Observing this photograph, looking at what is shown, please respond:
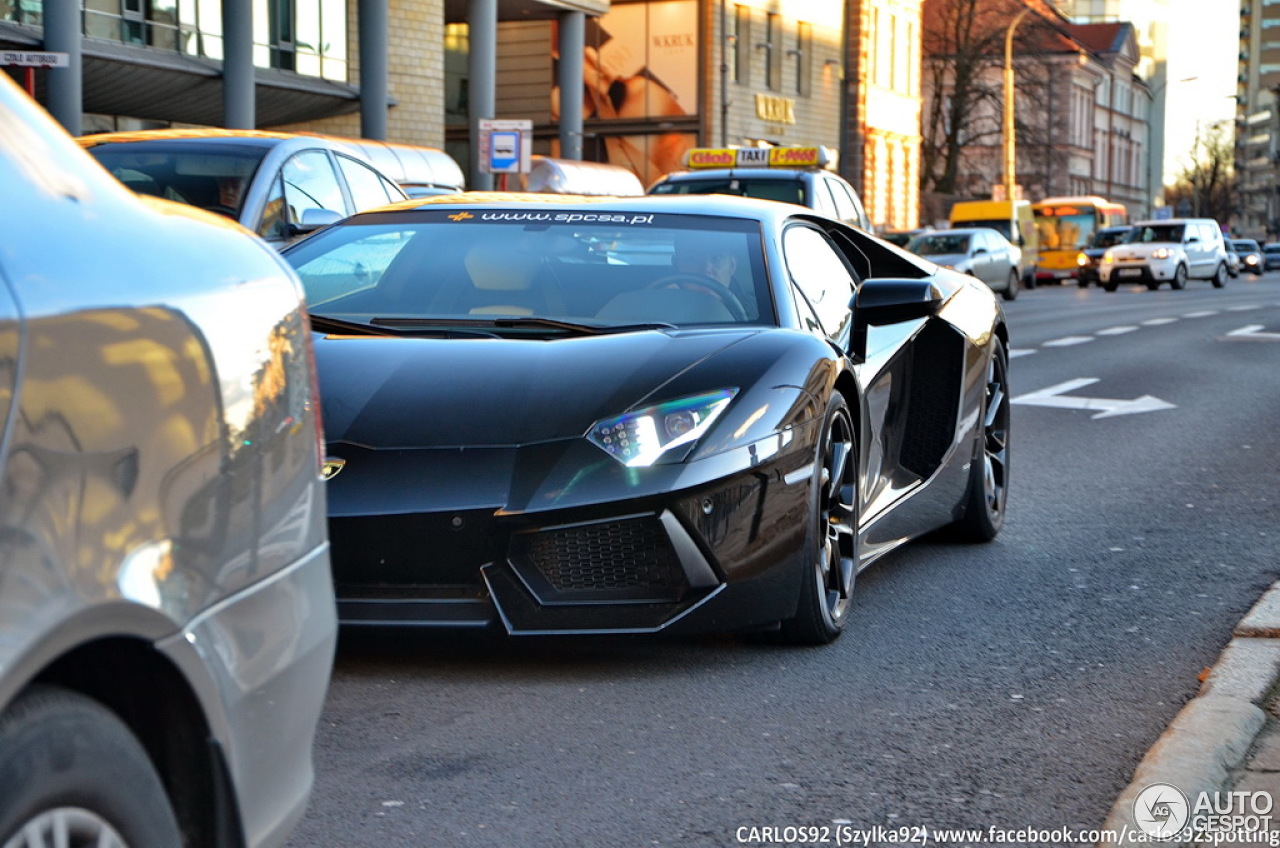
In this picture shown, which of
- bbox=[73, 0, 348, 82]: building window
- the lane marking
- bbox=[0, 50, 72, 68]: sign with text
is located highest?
bbox=[73, 0, 348, 82]: building window

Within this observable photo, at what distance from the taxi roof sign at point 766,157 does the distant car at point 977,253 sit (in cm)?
1280

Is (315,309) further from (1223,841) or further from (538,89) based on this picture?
(538,89)

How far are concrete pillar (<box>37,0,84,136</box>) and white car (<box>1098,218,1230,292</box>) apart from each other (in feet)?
96.1

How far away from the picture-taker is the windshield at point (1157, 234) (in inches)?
1907

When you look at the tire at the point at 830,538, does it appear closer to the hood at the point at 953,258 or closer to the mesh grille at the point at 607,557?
the mesh grille at the point at 607,557

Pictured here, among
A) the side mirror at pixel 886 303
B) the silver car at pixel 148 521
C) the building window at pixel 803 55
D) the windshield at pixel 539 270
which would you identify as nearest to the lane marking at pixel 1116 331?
the side mirror at pixel 886 303

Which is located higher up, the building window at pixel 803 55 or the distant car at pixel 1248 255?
the building window at pixel 803 55

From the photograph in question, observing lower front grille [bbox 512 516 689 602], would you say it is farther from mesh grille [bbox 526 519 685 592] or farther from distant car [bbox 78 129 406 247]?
distant car [bbox 78 129 406 247]

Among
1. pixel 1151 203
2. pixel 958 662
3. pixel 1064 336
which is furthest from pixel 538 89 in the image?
pixel 1151 203

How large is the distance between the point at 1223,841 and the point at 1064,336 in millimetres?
19502

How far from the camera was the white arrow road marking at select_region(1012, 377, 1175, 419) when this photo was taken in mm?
13398

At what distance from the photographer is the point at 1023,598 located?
6242mm

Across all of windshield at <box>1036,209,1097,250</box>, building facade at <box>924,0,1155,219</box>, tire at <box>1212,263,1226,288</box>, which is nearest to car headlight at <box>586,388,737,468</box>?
tire at <box>1212,263,1226,288</box>

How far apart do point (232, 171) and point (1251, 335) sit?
1514cm
